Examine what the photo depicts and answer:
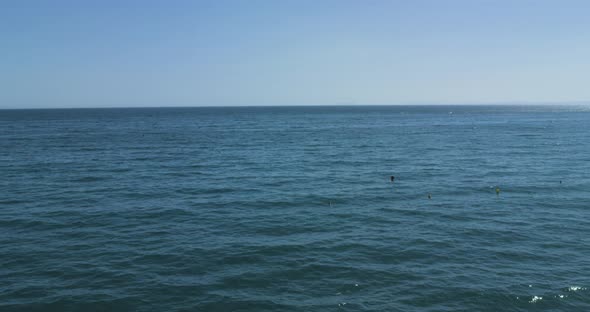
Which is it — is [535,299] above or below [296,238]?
below

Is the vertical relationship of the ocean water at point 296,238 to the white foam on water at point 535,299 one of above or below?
above

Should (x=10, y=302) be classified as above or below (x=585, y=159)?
below

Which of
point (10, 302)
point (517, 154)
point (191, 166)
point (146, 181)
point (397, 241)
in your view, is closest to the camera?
point (10, 302)

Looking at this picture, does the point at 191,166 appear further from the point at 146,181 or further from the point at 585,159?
the point at 585,159

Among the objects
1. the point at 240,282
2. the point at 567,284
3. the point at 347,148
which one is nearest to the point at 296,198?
the point at 240,282

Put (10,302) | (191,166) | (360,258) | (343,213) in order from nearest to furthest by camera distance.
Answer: (10,302)
(360,258)
(343,213)
(191,166)

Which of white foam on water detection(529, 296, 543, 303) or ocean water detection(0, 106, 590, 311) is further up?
ocean water detection(0, 106, 590, 311)

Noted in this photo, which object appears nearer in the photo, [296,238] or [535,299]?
[535,299]

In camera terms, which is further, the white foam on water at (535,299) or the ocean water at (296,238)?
the ocean water at (296,238)

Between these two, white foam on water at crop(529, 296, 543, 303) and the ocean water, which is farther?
the ocean water

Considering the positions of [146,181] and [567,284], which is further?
[146,181]

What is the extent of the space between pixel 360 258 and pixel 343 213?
9.35 metres

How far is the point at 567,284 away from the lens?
20.6 m

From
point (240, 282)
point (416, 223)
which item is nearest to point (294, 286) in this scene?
point (240, 282)
